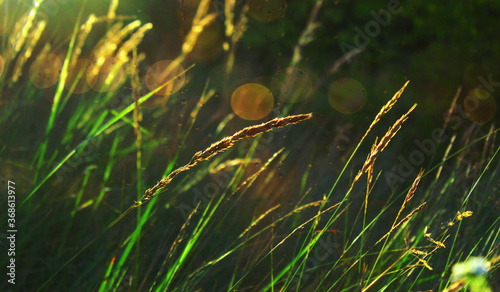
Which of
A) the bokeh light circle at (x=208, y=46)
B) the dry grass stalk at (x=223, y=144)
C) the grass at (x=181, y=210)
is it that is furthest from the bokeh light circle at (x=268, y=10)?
the dry grass stalk at (x=223, y=144)

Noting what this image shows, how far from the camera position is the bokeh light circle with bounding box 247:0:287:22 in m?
4.40

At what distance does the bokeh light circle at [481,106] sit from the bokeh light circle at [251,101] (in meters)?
2.09

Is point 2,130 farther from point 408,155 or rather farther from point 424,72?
point 424,72

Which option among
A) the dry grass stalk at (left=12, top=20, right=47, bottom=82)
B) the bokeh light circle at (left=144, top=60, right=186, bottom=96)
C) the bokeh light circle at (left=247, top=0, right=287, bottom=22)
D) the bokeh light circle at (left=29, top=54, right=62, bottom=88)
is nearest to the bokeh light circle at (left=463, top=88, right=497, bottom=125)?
the bokeh light circle at (left=247, top=0, right=287, bottom=22)

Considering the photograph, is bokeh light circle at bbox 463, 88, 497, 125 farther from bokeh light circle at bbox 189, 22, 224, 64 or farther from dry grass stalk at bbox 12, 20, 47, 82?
dry grass stalk at bbox 12, 20, 47, 82

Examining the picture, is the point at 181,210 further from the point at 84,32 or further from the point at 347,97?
the point at 347,97

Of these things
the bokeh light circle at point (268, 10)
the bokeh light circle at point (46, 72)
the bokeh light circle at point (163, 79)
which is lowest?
the bokeh light circle at point (163, 79)

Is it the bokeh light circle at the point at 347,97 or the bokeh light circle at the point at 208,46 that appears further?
the bokeh light circle at the point at 208,46

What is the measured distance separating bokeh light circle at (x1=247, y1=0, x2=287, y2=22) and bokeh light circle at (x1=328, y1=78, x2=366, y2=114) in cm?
93

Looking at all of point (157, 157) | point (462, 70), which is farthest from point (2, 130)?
point (462, 70)

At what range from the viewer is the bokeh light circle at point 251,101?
3756 millimetres

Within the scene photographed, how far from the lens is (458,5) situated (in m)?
4.00

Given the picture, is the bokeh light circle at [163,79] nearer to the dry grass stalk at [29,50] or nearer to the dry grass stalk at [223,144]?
the dry grass stalk at [29,50]

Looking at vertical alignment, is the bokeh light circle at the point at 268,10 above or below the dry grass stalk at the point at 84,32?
above
